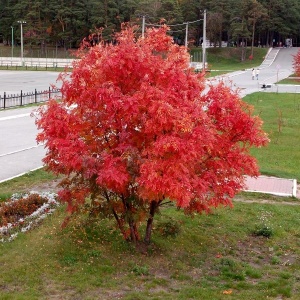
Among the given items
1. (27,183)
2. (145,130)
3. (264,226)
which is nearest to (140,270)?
(145,130)

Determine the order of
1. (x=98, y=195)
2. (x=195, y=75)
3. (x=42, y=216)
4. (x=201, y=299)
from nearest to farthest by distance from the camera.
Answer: (x=201, y=299) < (x=195, y=75) < (x=98, y=195) < (x=42, y=216)

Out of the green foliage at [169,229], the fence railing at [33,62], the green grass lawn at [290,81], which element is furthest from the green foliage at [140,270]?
the fence railing at [33,62]

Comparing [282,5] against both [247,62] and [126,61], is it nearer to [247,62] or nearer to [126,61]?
[247,62]

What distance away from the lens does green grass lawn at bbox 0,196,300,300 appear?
7.61 m

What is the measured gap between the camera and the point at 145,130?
7453 mm

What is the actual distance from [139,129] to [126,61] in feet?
3.42

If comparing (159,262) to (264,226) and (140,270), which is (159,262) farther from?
(264,226)

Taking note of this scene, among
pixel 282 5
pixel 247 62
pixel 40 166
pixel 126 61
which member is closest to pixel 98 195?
pixel 126 61

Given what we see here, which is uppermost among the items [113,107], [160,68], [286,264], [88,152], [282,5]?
[282,5]

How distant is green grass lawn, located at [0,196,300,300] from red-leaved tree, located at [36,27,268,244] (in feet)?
2.86

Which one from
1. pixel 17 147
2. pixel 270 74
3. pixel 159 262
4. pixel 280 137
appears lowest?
pixel 159 262

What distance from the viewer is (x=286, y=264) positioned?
898cm

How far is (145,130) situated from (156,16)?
66.0m

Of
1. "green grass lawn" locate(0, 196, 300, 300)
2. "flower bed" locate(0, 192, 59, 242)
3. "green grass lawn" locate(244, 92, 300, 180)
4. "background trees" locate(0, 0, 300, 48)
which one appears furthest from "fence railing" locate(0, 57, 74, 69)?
"green grass lawn" locate(0, 196, 300, 300)
